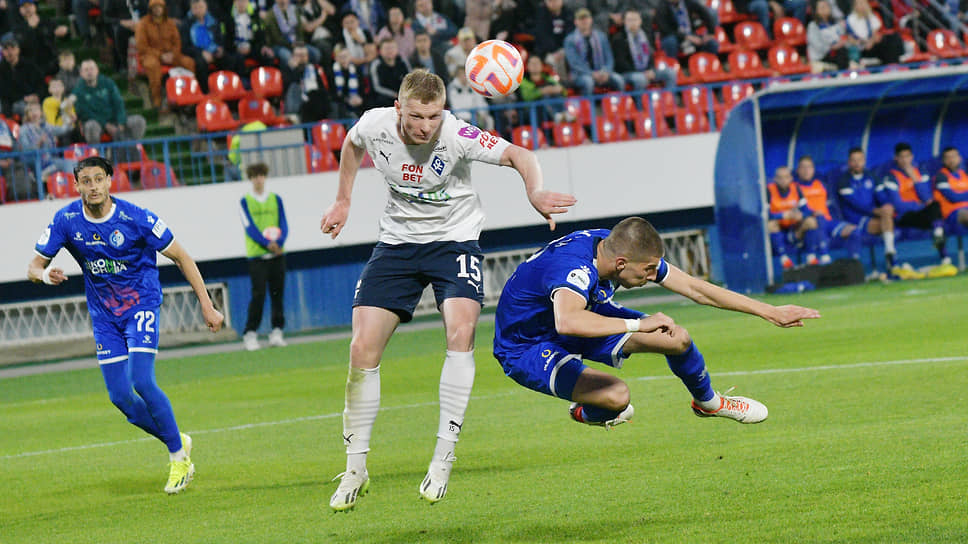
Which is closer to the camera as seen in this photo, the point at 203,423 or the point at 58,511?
the point at 58,511

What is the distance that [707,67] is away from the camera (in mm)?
24781

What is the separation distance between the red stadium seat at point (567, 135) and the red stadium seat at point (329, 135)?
3.62 m

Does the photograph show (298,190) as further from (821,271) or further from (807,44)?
(807,44)

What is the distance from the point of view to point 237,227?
2178cm

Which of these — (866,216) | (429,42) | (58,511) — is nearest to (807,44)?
(866,216)

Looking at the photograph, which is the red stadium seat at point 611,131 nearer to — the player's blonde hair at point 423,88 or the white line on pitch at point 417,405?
the white line on pitch at point 417,405

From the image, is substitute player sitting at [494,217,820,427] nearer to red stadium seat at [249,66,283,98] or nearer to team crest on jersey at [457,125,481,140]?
team crest on jersey at [457,125,481,140]

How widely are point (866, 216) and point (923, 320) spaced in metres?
6.79

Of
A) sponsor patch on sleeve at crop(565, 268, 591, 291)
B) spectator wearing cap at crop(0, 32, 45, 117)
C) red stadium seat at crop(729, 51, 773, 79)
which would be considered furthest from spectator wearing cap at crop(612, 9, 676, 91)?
sponsor patch on sleeve at crop(565, 268, 591, 291)

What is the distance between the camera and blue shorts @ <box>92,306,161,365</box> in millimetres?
8898

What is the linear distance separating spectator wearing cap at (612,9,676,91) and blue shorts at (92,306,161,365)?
52.7ft

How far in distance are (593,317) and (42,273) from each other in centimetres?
429

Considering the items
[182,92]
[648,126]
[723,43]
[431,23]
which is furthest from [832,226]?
[182,92]

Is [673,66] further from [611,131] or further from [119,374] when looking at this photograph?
[119,374]
